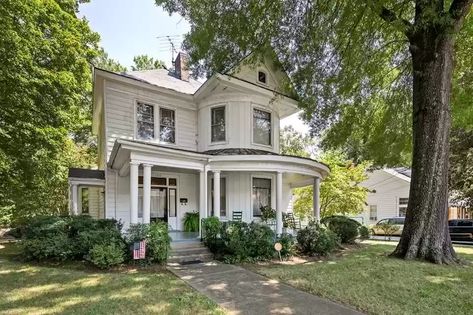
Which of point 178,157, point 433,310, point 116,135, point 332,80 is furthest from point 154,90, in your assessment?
point 433,310

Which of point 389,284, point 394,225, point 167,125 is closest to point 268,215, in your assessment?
point 167,125

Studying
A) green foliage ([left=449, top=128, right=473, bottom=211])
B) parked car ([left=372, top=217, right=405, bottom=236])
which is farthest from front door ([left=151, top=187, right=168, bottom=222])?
green foliage ([left=449, top=128, right=473, bottom=211])

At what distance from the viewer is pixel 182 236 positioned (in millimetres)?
12102

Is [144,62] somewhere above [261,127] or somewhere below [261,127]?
above

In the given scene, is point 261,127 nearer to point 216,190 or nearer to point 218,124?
point 218,124

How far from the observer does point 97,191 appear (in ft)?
60.1

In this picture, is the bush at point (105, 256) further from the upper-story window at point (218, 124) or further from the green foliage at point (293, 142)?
the green foliage at point (293, 142)

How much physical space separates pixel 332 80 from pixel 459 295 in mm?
8068

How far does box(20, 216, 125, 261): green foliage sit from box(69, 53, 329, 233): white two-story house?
2.24 meters

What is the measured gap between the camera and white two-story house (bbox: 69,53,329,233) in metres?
12.2

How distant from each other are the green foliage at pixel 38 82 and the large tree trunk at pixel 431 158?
44.1 ft

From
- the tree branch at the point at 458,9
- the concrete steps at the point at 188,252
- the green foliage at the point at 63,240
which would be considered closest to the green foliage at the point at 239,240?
the concrete steps at the point at 188,252

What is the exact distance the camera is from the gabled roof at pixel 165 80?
14359mm

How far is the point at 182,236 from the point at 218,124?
15.5 feet
